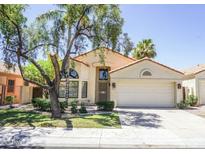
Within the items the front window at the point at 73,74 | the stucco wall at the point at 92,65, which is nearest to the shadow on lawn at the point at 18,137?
the front window at the point at 73,74

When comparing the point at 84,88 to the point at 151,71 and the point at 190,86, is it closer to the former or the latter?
the point at 151,71

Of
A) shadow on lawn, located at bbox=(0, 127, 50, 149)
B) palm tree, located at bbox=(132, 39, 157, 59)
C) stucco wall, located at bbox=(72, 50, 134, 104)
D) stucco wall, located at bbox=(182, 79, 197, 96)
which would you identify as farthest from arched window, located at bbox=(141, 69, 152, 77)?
palm tree, located at bbox=(132, 39, 157, 59)

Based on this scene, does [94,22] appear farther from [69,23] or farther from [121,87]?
[121,87]

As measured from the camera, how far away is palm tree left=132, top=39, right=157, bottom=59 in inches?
1330

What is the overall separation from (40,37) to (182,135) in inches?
435

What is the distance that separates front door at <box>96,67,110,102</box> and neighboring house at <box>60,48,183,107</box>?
0.11m

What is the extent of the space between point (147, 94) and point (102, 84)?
485 centimetres

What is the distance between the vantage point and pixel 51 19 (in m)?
15.5

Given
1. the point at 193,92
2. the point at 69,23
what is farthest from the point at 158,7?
the point at 193,92

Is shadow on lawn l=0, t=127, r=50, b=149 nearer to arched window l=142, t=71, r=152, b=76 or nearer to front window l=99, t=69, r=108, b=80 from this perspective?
arched window l=142, t=71, r=152, b=76

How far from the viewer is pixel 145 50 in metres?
34.0

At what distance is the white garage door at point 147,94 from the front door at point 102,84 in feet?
8.00

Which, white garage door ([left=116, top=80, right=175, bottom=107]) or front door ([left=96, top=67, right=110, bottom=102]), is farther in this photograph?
front door ([left=96, top=67, right=110, bottom=102])

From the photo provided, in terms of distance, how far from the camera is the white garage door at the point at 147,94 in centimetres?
2138
